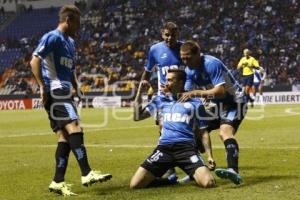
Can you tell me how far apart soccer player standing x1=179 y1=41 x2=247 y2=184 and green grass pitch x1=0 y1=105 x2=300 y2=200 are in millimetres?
461

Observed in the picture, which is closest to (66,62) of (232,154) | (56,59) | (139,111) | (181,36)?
(56,59)

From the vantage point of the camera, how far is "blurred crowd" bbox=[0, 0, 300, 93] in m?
39.4

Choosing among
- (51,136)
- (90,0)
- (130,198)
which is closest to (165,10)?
(90,0)

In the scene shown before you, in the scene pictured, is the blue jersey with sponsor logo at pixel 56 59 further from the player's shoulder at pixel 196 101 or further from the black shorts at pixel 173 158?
the player's shoulder at pixel 196 101

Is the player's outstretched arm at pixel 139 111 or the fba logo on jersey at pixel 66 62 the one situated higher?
the fba logo on jersey at pixel 66 62

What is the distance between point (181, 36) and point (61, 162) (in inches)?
1433

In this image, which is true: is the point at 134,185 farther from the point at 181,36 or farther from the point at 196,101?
the point at 181,36

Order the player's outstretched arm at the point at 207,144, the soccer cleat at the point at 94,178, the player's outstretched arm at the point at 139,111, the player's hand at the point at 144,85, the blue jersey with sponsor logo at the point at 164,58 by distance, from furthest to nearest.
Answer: the player's hand at the point at 144,85 → the blue jersey with sponsor logo at the point at 164,58 → the player's outstretched arm at the point at 139,111 → the player's outstretched arm at the point at 207,144 → the soccer cleat at the point at 94,178

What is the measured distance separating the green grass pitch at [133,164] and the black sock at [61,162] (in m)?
0.23

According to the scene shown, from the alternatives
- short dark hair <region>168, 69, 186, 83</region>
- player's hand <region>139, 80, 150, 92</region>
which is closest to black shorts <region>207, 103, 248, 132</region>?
short dark hair <region>168, 69, 186, 83</region>

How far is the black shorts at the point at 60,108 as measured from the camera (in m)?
8.07

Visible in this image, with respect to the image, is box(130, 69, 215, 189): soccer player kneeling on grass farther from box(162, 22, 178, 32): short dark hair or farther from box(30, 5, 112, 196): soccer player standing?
box(162, 22, 178, 32): short dark hair

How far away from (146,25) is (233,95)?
3912 centimetres

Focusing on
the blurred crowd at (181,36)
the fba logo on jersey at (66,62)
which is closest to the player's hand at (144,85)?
the fba logo on jersey at (66,62)
